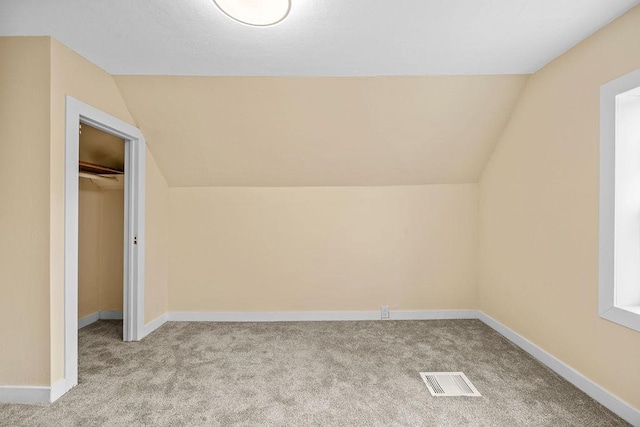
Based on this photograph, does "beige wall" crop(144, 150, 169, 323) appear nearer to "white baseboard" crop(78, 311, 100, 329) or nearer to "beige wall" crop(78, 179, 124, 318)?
"beige wall" crop(78, 179, 124, 318)

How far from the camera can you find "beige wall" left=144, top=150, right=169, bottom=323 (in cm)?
308

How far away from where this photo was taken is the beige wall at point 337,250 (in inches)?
137

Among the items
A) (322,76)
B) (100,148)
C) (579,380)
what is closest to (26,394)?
(100,148)

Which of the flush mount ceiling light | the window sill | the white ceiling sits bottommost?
the window sill

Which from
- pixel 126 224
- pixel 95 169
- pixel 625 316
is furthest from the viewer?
pixel 95 169

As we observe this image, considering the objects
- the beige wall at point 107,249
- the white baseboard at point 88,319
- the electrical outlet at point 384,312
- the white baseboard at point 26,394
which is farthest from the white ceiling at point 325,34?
the white baseboard at point 88,319

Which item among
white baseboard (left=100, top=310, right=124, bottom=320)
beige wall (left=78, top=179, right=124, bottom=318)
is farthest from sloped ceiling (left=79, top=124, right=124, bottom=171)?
white baseboard (left=100, top=310, right=124, bottom=320)

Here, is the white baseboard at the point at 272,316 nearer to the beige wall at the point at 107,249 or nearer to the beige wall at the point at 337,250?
the beige wall at the point at 337,250

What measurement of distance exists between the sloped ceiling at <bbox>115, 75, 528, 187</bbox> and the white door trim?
0.95ft

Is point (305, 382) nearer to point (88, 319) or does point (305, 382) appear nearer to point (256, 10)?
point (256, 10)

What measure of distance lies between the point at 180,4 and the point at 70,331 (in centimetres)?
219

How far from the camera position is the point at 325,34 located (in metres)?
1.94

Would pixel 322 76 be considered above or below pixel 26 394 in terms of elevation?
above

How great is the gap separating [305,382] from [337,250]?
1567mm
